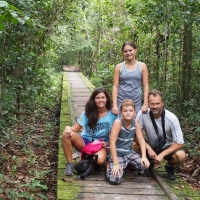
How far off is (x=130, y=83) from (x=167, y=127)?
912 mm

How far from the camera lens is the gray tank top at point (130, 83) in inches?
194

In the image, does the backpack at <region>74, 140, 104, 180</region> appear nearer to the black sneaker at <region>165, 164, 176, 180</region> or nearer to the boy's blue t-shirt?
the boy's blue t-shirt

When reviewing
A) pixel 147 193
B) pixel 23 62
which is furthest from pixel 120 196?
A: pixel 23 62

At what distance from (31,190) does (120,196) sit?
1.33 meters

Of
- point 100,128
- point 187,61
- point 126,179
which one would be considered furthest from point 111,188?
point 187,61

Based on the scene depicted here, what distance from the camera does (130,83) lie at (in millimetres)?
4961

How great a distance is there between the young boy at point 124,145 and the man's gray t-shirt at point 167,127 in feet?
0.52

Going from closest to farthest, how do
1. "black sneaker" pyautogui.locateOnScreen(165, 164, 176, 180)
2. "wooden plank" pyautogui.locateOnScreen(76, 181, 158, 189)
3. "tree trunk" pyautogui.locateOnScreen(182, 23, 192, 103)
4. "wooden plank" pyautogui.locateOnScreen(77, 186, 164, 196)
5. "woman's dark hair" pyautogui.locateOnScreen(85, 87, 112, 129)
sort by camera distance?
"wooden plank" pyautogui.locateOnScreen(77, 186, 164, 196) → "wooden plank" pyautogui.locateOnScreen(76, 181, 158, 189) → "black sneaker" pyautogui.locateOnScreen(165, 164, 176, 180) → "woman's dark hair" pyautogui.locateOnScreen(85, 87, 112, 129) → "tree trunk" pyautogui.locateOnScreen(182, 23, 192, 103)

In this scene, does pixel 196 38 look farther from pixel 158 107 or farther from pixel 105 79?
pixel 105 79

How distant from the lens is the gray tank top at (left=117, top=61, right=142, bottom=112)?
4.92m

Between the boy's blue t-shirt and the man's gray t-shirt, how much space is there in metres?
0.42

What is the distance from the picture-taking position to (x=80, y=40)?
28828 millimetres

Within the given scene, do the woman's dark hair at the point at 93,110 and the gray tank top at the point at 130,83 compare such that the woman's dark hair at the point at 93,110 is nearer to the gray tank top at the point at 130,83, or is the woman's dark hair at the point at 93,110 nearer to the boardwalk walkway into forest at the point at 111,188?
the gray tank top at the point at 130,83

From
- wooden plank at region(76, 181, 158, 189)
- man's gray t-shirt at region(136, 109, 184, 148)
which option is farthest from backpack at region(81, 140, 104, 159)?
man's gray t-shirt at region(136, 109, 184, 148)
